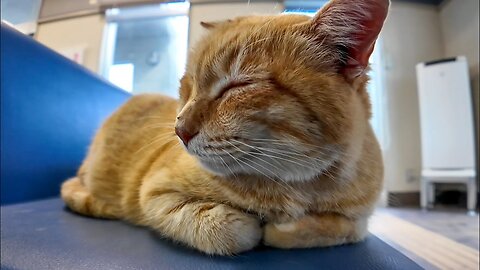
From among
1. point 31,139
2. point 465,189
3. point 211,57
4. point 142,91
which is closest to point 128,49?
point 142,91

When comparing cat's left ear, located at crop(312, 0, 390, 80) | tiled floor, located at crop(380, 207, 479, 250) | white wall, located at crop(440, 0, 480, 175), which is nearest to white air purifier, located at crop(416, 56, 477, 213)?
white wall, located at crop(440, 0, 480, 175)

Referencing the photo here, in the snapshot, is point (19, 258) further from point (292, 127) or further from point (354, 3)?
point (354, 3)

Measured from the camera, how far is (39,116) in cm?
96

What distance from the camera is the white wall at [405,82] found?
2.00 metres

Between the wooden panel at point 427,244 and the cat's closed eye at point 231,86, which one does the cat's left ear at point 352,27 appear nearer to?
the cat's closed eye at point 231,86

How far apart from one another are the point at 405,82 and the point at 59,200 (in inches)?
104

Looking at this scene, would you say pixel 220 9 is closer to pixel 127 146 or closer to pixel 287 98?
pixel 127 146

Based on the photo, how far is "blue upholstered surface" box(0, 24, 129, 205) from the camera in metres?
0.86

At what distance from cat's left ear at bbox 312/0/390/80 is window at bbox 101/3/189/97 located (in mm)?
596

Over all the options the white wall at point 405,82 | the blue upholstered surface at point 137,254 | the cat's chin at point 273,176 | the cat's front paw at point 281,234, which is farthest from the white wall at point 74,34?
the white wall at point 405,82

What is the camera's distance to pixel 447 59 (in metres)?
2.36

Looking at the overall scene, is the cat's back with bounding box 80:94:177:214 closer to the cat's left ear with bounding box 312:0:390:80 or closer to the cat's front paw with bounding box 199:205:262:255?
the cat's front paw with bounding box 199:205:262:255

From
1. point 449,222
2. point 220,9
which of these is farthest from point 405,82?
point 220,9

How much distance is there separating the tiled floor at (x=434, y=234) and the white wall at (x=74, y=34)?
38.8 inches
